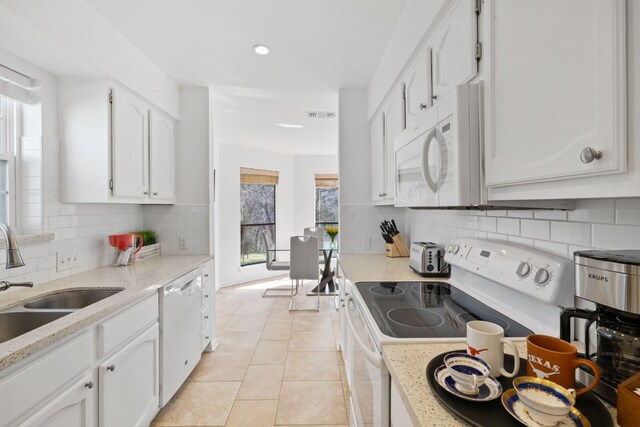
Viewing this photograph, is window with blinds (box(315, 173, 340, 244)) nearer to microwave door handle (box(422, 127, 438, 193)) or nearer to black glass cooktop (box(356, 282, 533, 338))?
black glass cooktop (box(356, 282, 533, 338))

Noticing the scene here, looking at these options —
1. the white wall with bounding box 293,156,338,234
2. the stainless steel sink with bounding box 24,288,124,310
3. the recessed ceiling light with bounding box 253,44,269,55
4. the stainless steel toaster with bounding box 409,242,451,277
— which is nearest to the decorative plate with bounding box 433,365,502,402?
the stainless steel toaster with bounding box 409,242,451,277

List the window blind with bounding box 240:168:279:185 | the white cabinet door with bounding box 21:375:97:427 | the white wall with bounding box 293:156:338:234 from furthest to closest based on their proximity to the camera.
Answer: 1. the white wall with bounding box 293:156:338:234
2. the window blind with bounding box 240:168:279:185
3. the white cabinet door with bounding box 21:375:97:427

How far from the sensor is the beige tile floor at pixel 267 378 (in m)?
1.93

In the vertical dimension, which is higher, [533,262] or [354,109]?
[354,109]

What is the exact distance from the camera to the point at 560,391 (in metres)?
0.59

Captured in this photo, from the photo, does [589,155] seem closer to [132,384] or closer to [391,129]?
[391,129]

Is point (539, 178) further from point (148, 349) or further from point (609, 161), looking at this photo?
point (148, 349)

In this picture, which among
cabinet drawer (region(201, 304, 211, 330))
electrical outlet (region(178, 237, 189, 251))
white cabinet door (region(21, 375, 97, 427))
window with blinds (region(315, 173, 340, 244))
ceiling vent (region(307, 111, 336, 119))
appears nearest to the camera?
white cabinet door (region(21, 375, 97, 427))

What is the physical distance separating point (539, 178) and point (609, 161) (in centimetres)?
17

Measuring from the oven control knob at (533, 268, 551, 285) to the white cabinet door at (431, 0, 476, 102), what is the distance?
2.29ft

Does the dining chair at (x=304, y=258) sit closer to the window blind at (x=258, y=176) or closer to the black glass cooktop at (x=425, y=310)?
the window blind at (x=258, y=176)

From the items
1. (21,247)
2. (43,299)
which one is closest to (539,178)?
(43,299)

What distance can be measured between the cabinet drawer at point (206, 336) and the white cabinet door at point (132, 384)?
2.47 ft

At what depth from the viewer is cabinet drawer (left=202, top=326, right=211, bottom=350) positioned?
2.60 meters
